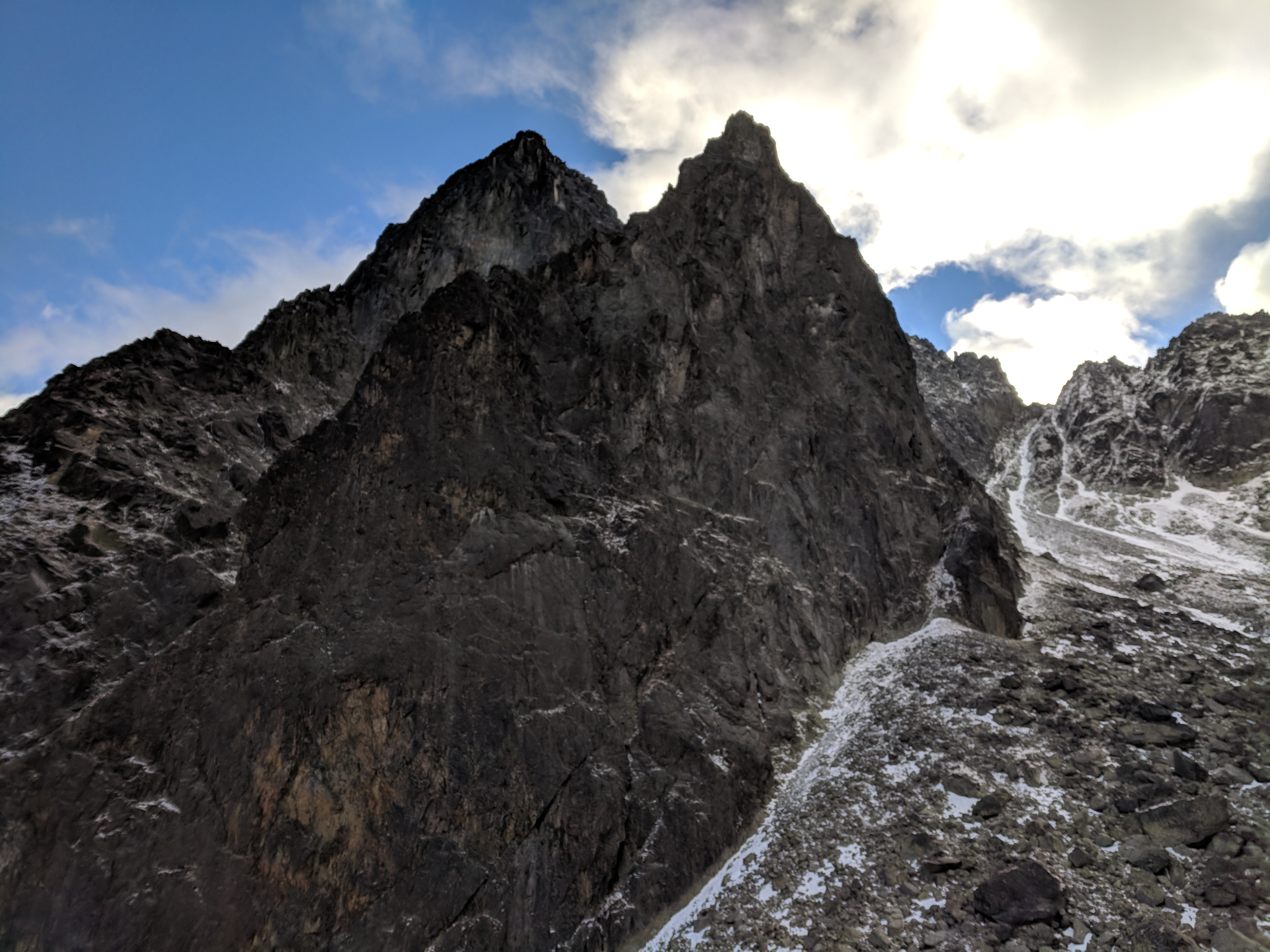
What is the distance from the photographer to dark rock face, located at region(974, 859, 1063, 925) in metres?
13.7

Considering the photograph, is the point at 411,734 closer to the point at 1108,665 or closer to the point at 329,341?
the point at 1108,665

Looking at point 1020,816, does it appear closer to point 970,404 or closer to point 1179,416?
point 1179,416

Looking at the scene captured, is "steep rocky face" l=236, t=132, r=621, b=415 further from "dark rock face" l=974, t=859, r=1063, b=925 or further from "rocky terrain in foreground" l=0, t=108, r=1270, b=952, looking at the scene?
"dark rock face" l=974, t=859, r=1063, b=925

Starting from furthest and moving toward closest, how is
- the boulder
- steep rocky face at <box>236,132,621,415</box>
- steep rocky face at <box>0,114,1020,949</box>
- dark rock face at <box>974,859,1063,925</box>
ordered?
1. steep rocky face at <box>236,132,621,415</box>
2. steep rocky face at <box>0,114,1020,949</box>
3. dark rock face at <box>974,859,1063,925</box>
4. the boulder

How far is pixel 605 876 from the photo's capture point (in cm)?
1819

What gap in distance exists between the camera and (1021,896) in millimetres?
14039

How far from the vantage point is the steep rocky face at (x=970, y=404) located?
88.6 metres

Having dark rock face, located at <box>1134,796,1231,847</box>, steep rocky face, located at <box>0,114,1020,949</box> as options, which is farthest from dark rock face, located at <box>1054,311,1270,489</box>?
dark rock face, located at <box>1134,796,1231,847</box>

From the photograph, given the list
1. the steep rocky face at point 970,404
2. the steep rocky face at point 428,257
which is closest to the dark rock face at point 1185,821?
the steep rocky face at point 428,257

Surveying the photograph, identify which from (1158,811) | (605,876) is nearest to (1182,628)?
(1158,811)

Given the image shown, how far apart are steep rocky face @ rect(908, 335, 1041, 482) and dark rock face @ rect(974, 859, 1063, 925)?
247 ft

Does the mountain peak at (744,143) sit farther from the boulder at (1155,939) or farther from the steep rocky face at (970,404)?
the steep rocky face at (970,404)

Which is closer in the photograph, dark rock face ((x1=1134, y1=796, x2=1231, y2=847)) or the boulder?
the boulder

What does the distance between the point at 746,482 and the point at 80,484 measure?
28.0 meters
